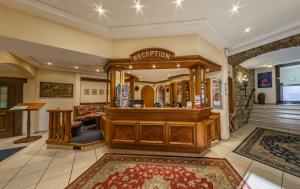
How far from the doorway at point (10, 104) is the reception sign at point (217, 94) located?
724 cm

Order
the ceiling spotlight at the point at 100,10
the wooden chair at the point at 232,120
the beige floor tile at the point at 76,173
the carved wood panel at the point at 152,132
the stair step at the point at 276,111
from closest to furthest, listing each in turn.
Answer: the beige floor tile at the point at 76,173, the ceiling spotlight at the point at 100,10, the carved wood panel at the point at 152,132, the wooden chair at the point at 232,120, the stair step at the point at 276,111

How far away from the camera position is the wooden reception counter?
3.36m

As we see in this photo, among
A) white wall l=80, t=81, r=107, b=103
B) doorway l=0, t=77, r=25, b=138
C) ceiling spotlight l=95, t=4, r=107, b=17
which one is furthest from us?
white wall l=80, t=81, r=107, b=103

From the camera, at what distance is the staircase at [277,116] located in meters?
5.85

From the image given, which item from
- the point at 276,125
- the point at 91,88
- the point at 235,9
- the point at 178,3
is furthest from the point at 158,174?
the point at 276,125

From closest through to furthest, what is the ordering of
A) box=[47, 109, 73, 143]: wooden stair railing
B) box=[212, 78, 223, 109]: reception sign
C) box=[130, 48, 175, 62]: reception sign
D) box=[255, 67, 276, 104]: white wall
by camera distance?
box=[130, 48, 175, 62]: reception sign → box=[47, 109, 73, 143]: wooden stair railing → box=[212, 78, 223, 109]: reception sign → box=[255, 67, 276, 104]: white wall

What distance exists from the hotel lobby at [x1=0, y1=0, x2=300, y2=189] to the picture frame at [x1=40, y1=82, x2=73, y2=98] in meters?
0.25

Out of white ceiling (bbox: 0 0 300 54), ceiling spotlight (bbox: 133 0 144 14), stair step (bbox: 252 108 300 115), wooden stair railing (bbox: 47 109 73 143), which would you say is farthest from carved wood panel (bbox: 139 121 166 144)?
stair step (bbox: 252 108 300 115)

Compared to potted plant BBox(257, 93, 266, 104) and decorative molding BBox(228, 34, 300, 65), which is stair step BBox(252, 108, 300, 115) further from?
decorative molding BBox(228, 34, 300, 65)

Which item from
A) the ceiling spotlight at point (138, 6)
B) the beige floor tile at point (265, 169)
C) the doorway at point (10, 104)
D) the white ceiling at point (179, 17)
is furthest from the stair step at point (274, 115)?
the doorway at point (10, 104)

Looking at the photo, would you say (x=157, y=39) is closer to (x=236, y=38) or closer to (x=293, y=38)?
(x=236, y=38)

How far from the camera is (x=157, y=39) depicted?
371 cm

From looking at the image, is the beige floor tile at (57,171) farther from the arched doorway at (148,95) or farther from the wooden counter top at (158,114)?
the arched doorway at (148,95)

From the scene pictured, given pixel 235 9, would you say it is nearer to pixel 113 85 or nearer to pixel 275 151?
pixel 113 85
